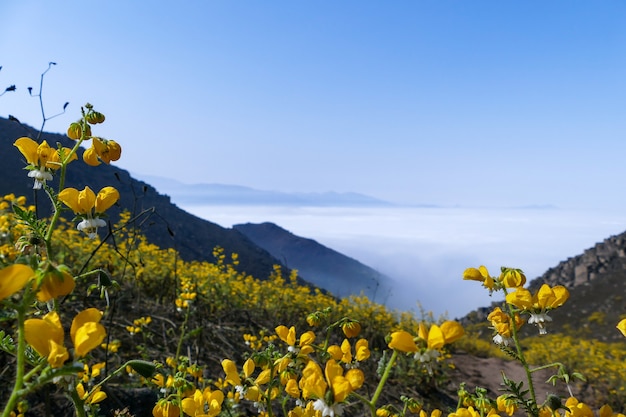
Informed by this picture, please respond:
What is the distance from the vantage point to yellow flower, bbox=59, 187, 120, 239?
1647mm

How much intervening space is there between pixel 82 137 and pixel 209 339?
395 cm

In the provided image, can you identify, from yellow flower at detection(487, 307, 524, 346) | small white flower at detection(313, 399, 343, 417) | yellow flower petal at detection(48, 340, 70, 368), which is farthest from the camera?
yellow flower at detection(487, 307, 524, 346)

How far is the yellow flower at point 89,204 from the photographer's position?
1647 millimetres

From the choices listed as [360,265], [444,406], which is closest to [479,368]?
[444,406]

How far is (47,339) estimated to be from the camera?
3.08 feet

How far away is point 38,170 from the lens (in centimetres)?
180

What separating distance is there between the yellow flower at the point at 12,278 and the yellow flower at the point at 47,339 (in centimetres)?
16

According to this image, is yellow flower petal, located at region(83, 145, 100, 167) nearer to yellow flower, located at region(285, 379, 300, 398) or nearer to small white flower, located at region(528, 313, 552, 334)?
yellow flower, located at region(285, 379, 300, 398)

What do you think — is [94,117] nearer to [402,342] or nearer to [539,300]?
[402,342]

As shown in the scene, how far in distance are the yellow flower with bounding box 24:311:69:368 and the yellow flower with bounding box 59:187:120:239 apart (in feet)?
2.44

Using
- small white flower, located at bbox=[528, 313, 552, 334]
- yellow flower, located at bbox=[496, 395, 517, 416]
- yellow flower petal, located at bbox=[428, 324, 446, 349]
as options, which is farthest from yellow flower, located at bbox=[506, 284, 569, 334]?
yellow flower petal, located at bbox=[428, 324, 446, 349]

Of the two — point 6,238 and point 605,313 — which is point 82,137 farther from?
point 605,313

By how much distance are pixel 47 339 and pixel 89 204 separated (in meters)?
0.86

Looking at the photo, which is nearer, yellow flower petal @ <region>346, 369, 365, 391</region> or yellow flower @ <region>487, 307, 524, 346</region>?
yellow flower petal @ <region>346, 369, 365, 391</region>
